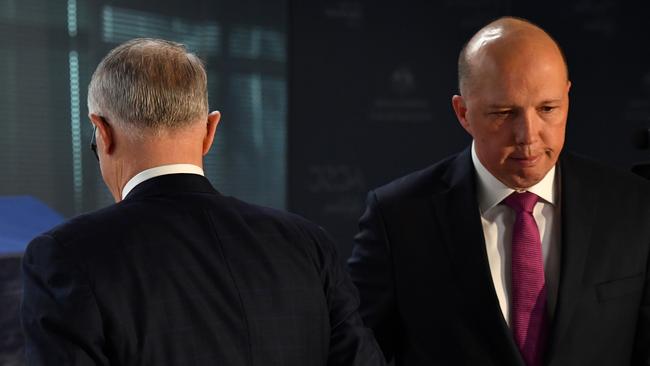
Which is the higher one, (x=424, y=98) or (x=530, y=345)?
(x=424, y=98)

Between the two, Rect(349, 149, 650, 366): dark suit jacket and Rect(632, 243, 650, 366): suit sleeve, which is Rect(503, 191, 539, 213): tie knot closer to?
Rect(349, 149, 650, 366): dark suit jacket

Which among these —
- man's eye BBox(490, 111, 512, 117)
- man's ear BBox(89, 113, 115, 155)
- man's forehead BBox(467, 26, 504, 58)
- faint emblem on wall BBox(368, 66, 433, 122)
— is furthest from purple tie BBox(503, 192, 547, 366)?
faint emblem on wall BBox(368, 66, 433, 122)

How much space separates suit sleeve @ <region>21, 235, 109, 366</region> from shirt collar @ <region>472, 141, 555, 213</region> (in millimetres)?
893

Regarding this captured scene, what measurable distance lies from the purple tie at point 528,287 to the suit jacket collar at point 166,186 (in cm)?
70

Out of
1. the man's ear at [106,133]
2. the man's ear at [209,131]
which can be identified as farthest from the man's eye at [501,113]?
the man's ear at [106,133]

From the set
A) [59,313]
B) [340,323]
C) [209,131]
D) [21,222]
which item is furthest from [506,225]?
[21,222]

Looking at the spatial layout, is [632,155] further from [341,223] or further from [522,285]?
[522,285]

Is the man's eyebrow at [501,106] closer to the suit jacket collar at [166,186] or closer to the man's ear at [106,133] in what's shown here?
the suit jacket collar at [166,186]

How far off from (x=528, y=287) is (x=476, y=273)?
10 centimetres

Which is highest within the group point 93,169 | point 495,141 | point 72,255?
point 495,141

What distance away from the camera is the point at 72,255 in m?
1.16

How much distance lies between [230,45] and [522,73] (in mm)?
4078

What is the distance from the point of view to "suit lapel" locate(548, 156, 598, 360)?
1622 mm

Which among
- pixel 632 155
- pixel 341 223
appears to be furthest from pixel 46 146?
pixel 632 155
